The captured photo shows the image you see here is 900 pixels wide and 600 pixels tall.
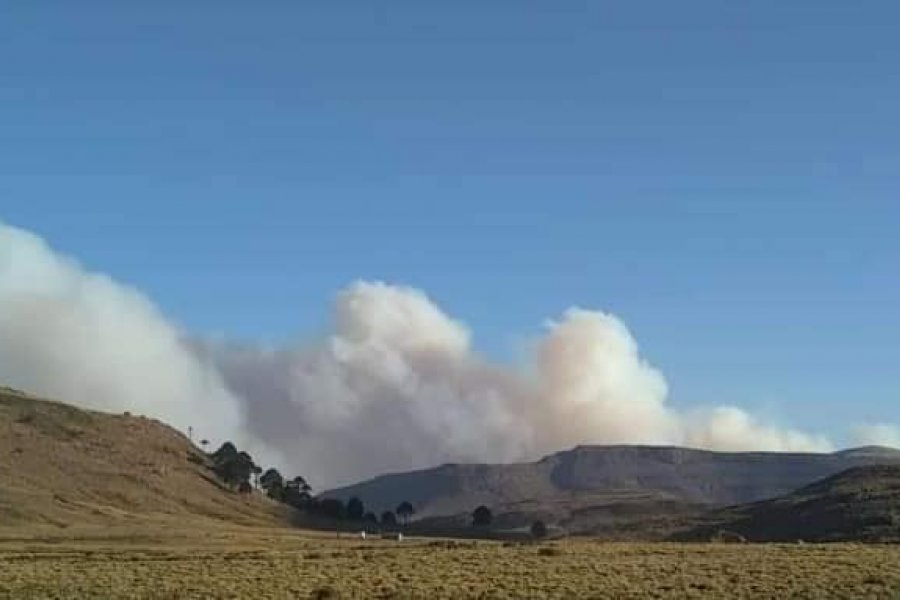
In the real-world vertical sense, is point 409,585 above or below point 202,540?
below

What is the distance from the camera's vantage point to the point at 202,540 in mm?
125812

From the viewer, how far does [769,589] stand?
167ft

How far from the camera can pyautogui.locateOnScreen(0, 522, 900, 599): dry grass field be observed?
51.5 metres

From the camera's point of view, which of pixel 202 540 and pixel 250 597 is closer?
pixel 250 597

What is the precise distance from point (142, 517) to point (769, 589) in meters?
155

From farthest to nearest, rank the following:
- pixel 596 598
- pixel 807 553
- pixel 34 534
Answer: pixel 34 534 → pixel 807 553 → pixel 596 598

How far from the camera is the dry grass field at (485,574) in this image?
5147cm

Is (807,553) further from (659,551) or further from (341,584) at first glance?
(341,584)

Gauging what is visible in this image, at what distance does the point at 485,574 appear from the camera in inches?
2349

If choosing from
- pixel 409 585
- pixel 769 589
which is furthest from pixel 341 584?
pixel 769 589

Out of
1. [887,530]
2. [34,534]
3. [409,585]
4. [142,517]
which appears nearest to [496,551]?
[409,585]

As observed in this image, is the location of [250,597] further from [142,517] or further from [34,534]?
[142,517]

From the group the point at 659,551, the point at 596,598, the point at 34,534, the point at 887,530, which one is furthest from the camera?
the point at 887,530

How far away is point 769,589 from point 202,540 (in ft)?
278
